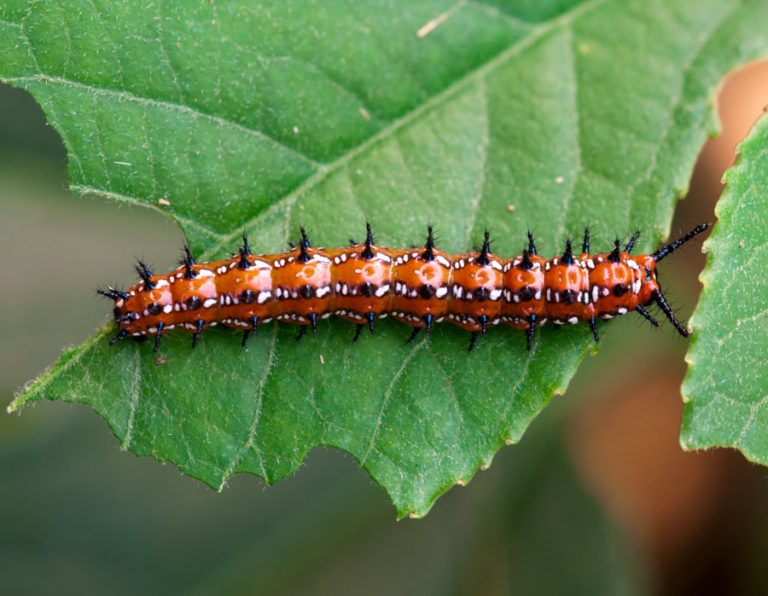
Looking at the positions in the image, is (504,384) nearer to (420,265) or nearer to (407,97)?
(420,265)

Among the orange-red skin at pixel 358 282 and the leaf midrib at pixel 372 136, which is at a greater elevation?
the leaf midrib at pixel 372 136

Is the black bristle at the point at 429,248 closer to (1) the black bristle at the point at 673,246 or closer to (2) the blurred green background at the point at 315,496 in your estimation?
(1) the black bristle at the point at 673,246

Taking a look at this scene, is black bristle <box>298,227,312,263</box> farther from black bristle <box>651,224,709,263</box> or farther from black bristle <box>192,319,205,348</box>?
black bristle <box>651,224,709,263</box>

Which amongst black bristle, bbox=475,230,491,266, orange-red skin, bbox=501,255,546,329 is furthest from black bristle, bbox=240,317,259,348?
orange-red skin, bbox=501,255,546,329

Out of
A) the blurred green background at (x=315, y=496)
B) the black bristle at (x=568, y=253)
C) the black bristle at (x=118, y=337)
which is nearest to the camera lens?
the black bristle at (x=118, y=337)

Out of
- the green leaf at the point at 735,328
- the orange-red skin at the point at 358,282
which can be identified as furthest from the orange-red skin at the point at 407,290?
the green leaf at the point at 735,328

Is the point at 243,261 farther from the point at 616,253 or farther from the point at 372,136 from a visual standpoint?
the point at 616,253
